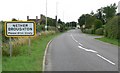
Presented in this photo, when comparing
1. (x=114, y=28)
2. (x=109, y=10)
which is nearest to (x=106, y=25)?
(x=114, y=28)

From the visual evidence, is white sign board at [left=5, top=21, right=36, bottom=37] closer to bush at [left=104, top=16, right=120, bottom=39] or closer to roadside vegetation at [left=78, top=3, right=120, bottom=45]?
roadside vegetation at [left=78, top=3, right=120, bottom=45]

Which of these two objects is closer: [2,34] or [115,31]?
[2,34]

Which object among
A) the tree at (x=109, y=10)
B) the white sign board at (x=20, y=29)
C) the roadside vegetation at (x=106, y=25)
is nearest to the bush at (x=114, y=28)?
the roadside vegetation at (x=106, y=25)

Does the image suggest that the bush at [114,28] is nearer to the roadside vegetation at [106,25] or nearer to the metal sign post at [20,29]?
the roadside vegetation at [106,25]

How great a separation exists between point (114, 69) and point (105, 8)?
394 feet

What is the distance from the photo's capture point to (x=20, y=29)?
16.2m

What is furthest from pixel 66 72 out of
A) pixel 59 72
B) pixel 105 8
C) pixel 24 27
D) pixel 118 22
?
pixel 105 8

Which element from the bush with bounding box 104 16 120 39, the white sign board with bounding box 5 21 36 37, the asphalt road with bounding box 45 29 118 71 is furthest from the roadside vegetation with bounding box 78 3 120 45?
the white sign board with bounding box 5 21 36 37

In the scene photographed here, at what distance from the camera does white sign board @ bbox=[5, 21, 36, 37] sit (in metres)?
16.1

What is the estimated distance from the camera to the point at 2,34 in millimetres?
20906

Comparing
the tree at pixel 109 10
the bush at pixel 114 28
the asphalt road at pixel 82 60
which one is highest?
the tree at pixel 109 10

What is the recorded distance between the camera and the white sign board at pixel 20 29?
16.1 meters

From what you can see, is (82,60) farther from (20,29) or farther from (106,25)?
(106,25)

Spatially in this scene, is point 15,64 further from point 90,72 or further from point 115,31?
point 115,31
